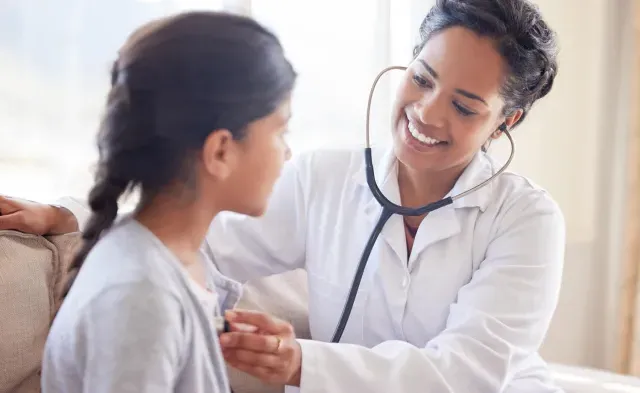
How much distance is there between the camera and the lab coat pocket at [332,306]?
1240 millimetres

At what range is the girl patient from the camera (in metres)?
0.70

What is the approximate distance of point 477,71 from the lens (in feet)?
3.71

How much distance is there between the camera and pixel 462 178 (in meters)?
1.25

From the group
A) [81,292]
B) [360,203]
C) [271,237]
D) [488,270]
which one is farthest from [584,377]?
[81,292]

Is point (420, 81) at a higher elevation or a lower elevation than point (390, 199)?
higher

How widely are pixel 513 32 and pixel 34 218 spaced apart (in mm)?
898

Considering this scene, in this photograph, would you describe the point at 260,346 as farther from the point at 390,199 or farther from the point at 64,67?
the point at 64,67

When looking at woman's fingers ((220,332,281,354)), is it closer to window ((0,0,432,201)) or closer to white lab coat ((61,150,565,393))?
white lab coat ((61,150,565,393))

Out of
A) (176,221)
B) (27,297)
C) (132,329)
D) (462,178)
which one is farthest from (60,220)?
(462,178)

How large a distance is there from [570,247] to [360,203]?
1013 millimetres

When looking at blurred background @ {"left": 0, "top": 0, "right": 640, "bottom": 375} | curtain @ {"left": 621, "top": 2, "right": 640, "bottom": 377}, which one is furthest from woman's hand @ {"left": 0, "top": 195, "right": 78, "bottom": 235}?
curtain @ {"left": 621, "top": 2, "right": 640, "bottom": 377}

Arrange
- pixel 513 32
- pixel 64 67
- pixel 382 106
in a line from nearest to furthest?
pixel 513 32
pixel 64 67
pixel 382 106

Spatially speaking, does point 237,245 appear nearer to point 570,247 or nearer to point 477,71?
point 477,71

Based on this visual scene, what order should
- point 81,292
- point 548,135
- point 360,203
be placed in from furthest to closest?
point 548,135, point 360,203, point 81,292
